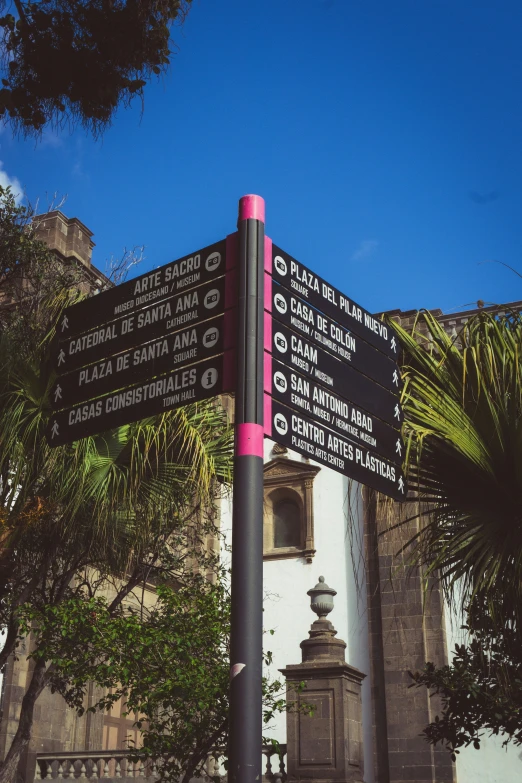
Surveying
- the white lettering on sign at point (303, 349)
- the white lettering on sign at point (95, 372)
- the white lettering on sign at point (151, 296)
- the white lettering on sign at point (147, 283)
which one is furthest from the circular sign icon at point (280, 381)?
the white lettering on sign at point (95, 372)

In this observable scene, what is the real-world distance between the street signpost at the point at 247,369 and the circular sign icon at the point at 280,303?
0.03ft

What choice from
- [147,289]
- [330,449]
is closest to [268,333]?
[330,449]

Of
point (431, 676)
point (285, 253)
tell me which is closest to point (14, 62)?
point (285, 253)

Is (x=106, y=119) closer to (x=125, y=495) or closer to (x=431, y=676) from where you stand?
(x=125, y=495)

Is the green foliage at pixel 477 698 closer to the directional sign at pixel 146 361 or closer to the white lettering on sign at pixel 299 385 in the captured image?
the white lettering on sign at pixel 299 385

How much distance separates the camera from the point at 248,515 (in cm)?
467

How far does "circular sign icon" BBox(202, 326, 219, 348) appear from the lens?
526 centimetres

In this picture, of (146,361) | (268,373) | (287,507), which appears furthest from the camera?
(287,507)

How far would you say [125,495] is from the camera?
9906 millimetres

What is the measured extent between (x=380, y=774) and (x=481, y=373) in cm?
1498

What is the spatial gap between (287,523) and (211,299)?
731 inches

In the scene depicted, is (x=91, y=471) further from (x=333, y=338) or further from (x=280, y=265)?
(x=280, y=265)

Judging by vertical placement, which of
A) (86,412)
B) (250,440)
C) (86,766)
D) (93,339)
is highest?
(93,339)

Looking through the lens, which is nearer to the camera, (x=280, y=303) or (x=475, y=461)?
(x=280, y=303)
